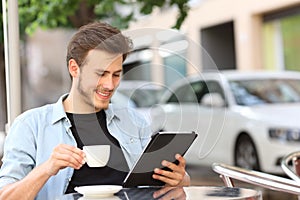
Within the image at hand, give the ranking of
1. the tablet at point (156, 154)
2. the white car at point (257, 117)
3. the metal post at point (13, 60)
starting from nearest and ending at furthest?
the tablet at point (156, 154), the metal post at point (13, 60), the white car at point (257, 117)

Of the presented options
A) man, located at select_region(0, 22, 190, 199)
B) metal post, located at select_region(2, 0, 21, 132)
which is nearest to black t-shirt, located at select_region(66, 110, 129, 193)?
man, located at select_region(0, 22, 190, 199)

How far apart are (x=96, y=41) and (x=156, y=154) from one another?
0.50 meters

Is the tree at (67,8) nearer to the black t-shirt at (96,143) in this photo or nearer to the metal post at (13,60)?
the metal post at (13,60)

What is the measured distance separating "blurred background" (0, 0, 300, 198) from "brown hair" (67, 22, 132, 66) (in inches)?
2.1

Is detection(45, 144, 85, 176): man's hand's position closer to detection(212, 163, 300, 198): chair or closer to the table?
the table

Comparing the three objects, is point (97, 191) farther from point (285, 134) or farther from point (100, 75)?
point (285, 134)

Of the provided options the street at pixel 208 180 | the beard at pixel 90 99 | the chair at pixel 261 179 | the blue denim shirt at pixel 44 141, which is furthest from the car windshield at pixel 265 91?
the beard at pixel 90 99

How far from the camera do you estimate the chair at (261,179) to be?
9.66 feet

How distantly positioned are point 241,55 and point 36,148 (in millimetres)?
14949

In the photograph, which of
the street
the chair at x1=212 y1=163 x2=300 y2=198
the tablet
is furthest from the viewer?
the street

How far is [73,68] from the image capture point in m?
2.63

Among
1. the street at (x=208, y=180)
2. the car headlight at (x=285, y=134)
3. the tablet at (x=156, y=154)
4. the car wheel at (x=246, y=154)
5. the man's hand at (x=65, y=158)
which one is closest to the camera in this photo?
the man's hand at (x=65, y=158)

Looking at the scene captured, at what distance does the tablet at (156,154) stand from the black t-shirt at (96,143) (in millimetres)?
116

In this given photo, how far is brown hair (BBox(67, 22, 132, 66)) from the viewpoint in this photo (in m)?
2.56
